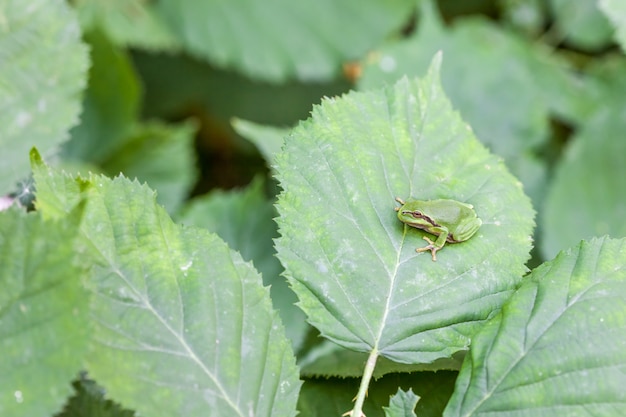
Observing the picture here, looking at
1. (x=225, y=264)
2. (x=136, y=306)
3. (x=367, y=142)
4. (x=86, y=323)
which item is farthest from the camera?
(x=367, y=142)

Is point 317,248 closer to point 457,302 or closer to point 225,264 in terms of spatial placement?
point 225,264

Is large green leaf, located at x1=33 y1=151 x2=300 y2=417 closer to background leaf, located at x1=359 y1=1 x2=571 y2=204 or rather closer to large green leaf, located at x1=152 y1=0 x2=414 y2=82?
background leaf, located at x1=359 y1=1 x2=571 y2=204

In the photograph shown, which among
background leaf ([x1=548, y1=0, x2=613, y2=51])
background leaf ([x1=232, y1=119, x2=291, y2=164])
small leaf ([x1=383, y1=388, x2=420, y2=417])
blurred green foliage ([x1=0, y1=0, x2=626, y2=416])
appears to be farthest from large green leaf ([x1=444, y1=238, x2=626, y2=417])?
background leaf ([x1=548, y1=0, x2=613, y2=51])

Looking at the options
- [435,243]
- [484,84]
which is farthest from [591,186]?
[435,243]

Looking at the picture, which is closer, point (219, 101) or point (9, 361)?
point (9, 361)

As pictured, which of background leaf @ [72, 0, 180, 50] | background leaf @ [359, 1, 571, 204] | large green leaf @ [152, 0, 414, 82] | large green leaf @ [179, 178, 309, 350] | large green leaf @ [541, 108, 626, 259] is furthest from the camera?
large green leaf @ [152, 0, 414, 82]

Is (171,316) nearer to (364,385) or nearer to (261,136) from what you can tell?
(364,385)

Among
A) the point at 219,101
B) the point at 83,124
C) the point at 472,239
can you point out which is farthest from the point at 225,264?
the point at 219,101
